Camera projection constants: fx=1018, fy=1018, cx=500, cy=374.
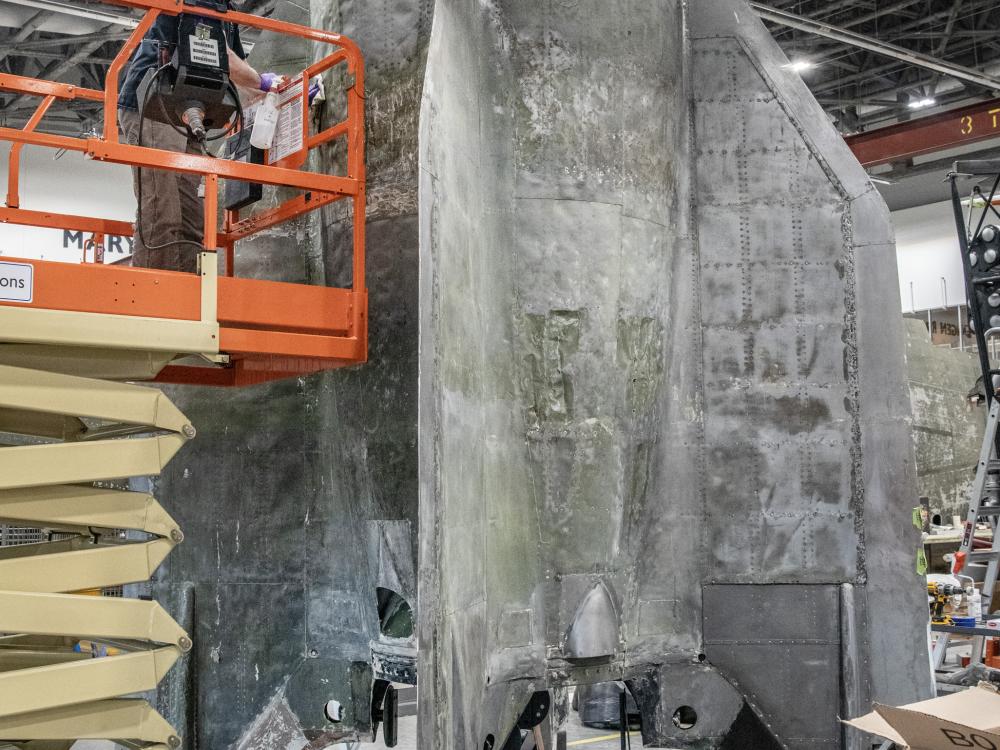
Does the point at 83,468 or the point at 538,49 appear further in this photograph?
the point at 538,49

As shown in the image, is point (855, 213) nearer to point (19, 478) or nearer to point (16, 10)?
point (19, 478)

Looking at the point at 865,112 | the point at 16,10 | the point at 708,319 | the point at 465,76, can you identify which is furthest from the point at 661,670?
the point at 865,112

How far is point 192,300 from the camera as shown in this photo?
5.56 m

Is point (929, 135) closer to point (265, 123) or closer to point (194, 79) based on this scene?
point (265, 123)

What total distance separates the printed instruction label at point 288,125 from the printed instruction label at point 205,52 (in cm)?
66

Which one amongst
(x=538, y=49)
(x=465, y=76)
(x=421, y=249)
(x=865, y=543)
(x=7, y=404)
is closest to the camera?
(x=7, y=404)

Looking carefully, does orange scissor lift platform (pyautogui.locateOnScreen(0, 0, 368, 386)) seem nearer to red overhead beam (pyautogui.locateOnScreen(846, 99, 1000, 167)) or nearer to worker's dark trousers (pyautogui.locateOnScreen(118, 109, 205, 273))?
worker's dark trousers (pyautogui.locateOnScreen(118, 109, 205, 273))

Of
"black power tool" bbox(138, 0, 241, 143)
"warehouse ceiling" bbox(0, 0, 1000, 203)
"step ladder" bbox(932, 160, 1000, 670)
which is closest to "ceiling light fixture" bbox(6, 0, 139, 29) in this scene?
"warehouse ceiling" bbox(0, 0, 1000, 203)

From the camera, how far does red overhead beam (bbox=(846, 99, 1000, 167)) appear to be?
23.4 m

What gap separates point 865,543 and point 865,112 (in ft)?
79.3

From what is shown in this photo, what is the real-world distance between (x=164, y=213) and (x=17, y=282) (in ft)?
5.10

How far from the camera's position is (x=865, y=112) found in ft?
96.6

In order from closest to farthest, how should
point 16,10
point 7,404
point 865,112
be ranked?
point 7,404
point 16,10
point 865,112

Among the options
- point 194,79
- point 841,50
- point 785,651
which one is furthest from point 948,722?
point 841,50
